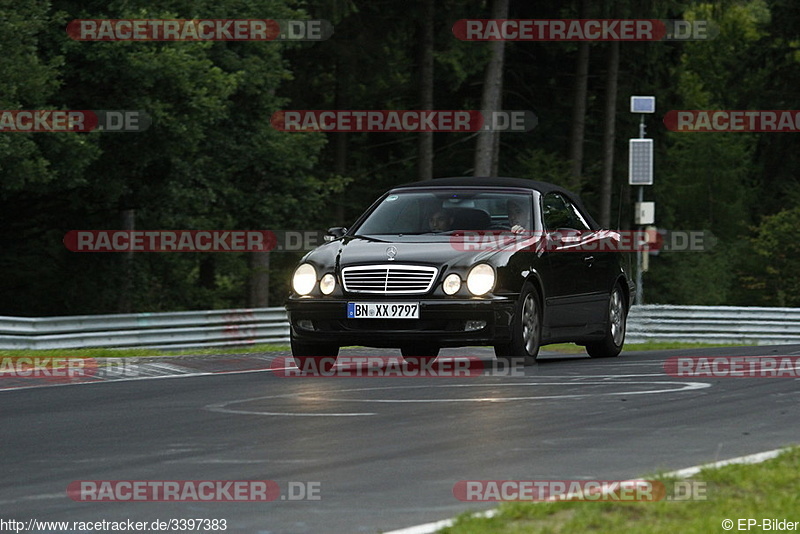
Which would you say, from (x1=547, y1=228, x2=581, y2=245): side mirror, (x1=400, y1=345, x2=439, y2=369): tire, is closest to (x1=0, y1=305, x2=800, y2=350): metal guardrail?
(x1=400, y1=345, x2=439, y2=369): tire

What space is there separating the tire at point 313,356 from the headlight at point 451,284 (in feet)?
4.32

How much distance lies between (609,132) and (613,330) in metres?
39.3

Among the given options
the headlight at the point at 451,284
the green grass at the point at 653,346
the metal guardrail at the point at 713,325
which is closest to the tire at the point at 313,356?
the headlight at the point at 451,284

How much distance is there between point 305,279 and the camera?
14.7 metres

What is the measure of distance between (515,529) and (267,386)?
7086 millimetres

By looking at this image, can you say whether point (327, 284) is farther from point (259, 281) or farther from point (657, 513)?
point (259, 281)

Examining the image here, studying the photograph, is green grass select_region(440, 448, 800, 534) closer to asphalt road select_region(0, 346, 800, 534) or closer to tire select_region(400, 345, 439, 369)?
asphalt road select_region(0, 346, 800, 534)

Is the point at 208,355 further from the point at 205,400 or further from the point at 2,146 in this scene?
the point at 2,146

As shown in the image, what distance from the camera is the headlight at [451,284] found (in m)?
14.3

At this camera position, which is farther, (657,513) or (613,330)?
(613,330)

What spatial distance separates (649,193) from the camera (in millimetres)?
62344

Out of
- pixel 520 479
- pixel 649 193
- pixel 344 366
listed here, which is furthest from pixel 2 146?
pixel 649 193

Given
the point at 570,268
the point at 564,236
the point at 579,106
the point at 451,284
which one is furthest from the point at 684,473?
the point at 579,106

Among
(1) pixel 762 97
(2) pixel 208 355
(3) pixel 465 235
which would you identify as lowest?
(2) pixel 208 355
